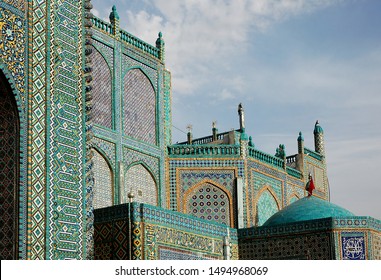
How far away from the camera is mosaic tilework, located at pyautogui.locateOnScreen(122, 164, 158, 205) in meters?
20.2

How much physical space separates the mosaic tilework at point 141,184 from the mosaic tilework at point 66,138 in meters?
7.67

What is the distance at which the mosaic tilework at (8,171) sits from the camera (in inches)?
435

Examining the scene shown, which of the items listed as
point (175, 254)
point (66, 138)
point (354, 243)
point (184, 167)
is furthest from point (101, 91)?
point (66, 138)

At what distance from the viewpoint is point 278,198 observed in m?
24.6

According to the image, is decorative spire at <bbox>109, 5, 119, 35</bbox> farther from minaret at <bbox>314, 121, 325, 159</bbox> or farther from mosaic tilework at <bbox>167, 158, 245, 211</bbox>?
minaret at <bbox>314, 121, 325, 159</bbox>

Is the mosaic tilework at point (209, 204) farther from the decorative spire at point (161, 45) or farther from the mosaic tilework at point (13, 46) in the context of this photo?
the mosaic tilework at point (13, 46)

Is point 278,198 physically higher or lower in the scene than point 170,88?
lower

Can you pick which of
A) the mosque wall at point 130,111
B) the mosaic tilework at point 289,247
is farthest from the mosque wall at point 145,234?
the mosque wall at point 130,111

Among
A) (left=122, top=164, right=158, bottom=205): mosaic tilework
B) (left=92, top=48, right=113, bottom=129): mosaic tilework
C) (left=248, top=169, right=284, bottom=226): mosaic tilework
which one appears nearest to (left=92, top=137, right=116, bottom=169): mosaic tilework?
(left=92, top=48, right=113, bottom=129): mosaic tilework

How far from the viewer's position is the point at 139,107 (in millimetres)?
21500

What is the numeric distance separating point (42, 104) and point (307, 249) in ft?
28.5

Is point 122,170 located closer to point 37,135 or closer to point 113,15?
point 113,15
